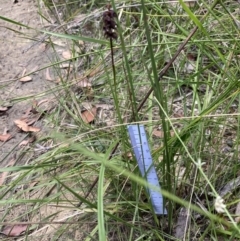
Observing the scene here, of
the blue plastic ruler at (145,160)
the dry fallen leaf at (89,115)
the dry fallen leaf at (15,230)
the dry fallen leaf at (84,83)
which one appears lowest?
the dry fallen leaf at (15,230)

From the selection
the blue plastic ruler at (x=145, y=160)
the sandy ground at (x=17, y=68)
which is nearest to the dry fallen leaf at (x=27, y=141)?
the sandy ground at (x=17, y=68)

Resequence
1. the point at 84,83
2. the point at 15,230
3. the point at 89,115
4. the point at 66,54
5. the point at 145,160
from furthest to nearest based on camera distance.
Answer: the point at 66,54
the point at 84,83
the point at 89,115
the point at 15,230
the point at 145,160

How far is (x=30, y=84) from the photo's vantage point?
2.17 metres

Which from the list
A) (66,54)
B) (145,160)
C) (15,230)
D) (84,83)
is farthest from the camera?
(66,54)

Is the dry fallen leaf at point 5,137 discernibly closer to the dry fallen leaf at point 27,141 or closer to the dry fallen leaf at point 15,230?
the dry fallen leaf at point 27,141

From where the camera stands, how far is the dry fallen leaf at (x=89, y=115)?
1.80 metres

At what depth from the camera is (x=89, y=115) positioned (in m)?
1.83

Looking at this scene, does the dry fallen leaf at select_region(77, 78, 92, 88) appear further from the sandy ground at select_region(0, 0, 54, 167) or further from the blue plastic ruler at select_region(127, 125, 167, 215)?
the blue plastic ruler at select_region(127, 125, 167, 215)

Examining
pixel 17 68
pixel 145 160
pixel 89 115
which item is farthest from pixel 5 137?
→ pixel 145 160

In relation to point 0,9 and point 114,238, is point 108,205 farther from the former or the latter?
point 0,9

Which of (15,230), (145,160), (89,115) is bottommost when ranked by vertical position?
(15,230)

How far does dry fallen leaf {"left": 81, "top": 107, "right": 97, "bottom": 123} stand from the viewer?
180cm

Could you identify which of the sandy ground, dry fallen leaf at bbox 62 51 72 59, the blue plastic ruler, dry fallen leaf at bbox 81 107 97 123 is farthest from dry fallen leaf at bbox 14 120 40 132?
the blue plastic ruler

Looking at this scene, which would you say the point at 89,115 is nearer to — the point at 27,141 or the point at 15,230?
the point at 27,141
